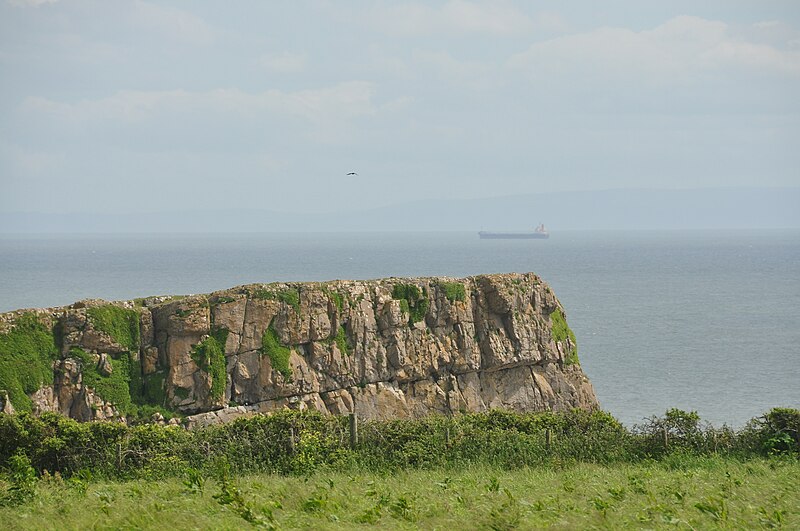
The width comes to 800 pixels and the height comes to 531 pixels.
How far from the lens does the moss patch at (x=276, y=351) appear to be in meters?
40.0

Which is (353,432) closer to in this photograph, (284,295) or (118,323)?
(284,295)

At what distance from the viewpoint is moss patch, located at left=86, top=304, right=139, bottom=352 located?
37.5m

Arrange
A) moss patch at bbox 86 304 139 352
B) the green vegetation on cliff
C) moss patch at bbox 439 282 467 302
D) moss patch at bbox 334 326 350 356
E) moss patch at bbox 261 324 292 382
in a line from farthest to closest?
moss patch at bbox 439 282 467 302 < moss patch at bbox 334 326 350 356 < the green vegetation on cliff < moss patch at bbox 261 324 292 382 < moss patch at bbox 86 304 139 352

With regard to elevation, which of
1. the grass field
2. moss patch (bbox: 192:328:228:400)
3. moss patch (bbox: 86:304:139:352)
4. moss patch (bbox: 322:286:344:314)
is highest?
moss patch (bbox: 322:286:344:314)

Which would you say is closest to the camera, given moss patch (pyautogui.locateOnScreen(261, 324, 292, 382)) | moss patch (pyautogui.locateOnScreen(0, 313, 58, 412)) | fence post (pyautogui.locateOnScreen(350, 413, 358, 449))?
fence post (pyautogui.locateOnScreen(350, 413, 358, 449))

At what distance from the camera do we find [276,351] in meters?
40.2

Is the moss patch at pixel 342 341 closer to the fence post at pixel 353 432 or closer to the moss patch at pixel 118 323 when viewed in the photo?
the moss patch at pixel 118 323

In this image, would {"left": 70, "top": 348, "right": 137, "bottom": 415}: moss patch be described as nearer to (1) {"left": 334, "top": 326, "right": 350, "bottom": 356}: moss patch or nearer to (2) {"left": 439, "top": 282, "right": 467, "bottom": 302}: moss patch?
(1) {"left": 334, "top": 326, "right": 350, "bottom": 356}: moss patch

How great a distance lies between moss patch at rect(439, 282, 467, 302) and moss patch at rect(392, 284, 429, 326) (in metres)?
0.99

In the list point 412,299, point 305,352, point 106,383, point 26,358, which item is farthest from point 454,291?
point 26,358

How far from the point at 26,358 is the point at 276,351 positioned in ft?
30.9

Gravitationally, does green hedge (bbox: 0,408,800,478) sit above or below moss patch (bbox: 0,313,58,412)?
below

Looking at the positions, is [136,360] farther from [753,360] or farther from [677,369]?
[753,360]

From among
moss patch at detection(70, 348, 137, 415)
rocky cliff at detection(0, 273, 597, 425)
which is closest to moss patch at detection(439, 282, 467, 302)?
rocky cliff at detection(0, 273, 597, 425)
